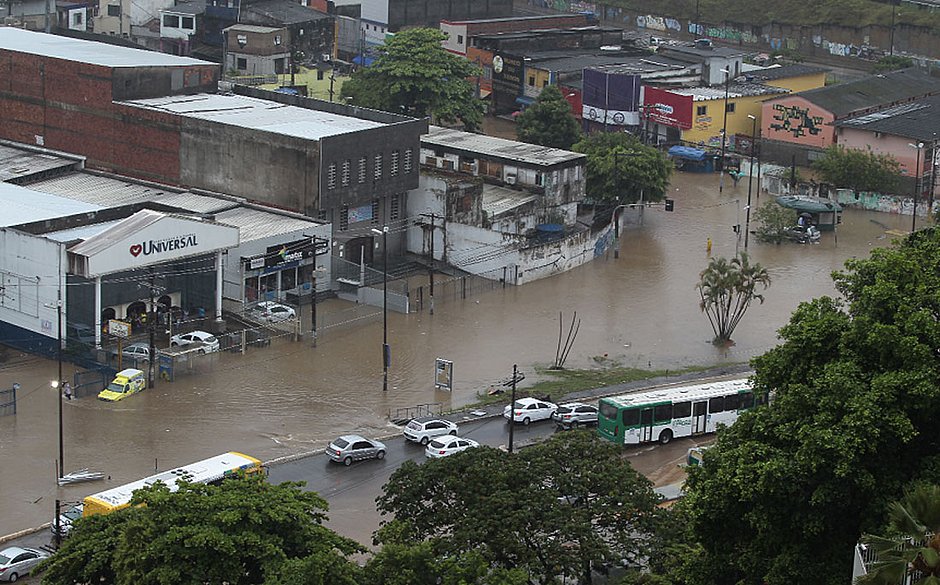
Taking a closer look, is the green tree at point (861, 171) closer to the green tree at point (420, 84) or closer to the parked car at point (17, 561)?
the green tree at point (420, 84)

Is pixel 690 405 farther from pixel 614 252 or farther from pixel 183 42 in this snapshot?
pixel 183 42

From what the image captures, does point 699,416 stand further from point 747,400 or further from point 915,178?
point 915,178

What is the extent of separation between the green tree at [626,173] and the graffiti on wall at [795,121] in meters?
12.2

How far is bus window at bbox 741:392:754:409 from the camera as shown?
41094 millimetres

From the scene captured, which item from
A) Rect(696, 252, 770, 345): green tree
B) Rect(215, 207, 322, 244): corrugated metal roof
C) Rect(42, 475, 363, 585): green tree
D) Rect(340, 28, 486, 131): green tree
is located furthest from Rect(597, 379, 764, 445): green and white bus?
Rect(340, 28, 486, 131): green tree

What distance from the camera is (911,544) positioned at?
19.7 m

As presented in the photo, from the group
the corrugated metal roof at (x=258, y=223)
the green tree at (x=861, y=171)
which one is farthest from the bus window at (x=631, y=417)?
the green tree at (x=861, y=171)

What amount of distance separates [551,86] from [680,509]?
48837 millimetres

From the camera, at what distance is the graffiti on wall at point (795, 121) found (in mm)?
73750

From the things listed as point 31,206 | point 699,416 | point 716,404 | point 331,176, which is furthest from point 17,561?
point 331,176

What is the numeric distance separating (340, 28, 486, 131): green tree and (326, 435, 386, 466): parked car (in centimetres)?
3643

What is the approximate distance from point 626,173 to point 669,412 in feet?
77.6

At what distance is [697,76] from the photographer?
265 feet

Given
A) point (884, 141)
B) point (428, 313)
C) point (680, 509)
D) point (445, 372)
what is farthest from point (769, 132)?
point (680, 509)
